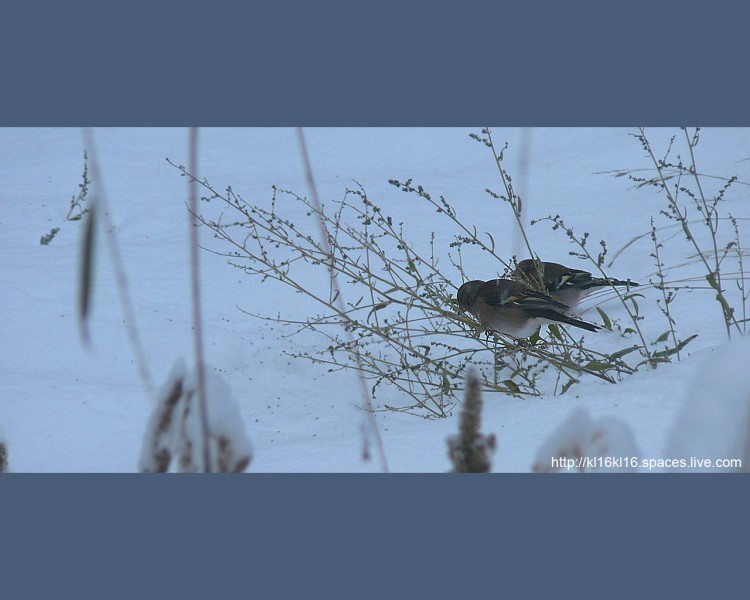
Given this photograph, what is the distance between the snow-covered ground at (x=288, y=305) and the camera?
88.4 inches

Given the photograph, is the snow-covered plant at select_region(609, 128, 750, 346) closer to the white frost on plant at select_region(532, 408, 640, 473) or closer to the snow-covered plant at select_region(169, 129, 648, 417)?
the snow-covered plant at select_region(169, 129, 648, 417)

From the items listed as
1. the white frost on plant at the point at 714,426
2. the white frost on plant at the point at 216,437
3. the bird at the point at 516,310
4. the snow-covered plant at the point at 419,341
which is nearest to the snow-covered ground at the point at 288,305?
the white frost on plant at the point at 714,426

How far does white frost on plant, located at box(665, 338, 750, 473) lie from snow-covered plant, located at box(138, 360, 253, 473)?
0.69m

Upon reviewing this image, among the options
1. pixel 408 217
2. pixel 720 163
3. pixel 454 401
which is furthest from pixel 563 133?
pixel 454 401

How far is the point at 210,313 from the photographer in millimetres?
A: 3723

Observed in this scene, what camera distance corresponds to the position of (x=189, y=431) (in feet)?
3.78

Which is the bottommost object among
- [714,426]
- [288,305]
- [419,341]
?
[714,426]

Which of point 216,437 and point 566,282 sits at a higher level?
point 566,282

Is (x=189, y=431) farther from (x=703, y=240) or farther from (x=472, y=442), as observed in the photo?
A: (x=703, y=240)

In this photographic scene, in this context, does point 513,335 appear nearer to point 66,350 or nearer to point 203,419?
point 66,350

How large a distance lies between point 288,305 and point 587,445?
2662 mm

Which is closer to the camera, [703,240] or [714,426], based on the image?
[714,426]

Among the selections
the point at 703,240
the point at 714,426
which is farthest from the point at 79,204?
the point at 714,426

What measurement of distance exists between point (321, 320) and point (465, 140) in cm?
342
